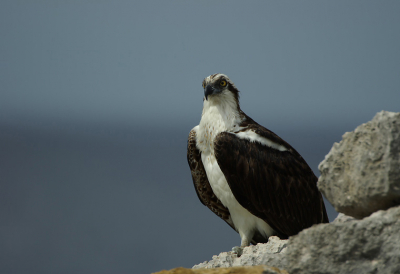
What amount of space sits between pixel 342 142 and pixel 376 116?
28 centimetres

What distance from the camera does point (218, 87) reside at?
5.23 m

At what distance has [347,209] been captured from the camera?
9.36ft

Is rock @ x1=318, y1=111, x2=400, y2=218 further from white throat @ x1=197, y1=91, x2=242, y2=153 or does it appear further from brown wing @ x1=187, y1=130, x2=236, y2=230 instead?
brown wing @ x1=187, y1=130, x2=236, y2=230

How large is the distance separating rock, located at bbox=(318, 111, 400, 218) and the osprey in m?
1.93

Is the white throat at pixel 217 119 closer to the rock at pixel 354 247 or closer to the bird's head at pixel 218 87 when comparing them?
the bird's head at pixel 218 87

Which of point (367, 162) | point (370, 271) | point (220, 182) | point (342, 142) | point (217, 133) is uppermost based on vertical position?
point (217, 133)

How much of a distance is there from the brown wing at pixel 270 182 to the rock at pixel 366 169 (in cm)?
192

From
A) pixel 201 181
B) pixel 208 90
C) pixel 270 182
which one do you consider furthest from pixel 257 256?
pixel 208 90

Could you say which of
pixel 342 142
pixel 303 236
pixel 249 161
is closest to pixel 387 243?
pixel 303 236

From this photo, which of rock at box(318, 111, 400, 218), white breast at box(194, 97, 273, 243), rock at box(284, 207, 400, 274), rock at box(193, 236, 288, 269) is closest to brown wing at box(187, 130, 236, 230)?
white breast at box(194, 97, 273, 243)

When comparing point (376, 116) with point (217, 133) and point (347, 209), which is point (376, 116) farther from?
point (217, 133)

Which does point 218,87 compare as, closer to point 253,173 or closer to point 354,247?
point 253,173

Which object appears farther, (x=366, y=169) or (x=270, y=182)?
(x=270, y=182)

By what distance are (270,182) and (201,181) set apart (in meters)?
0.96
